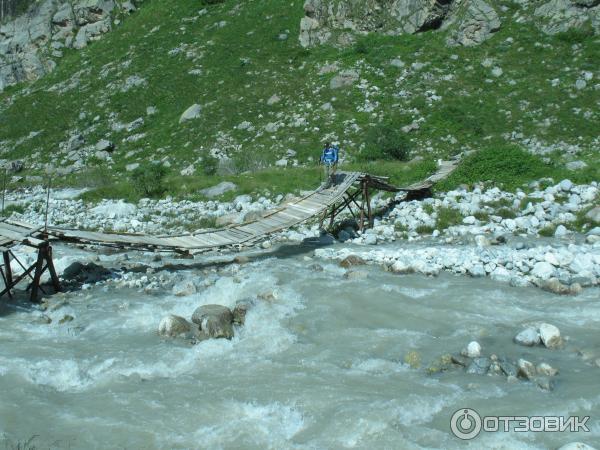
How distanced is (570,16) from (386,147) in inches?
655

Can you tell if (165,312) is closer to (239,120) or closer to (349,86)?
(239,120)

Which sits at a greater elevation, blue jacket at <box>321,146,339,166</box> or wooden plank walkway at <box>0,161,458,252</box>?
blue jacket at <box>321,146,339,166</box>

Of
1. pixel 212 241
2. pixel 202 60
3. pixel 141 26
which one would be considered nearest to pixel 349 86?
pixel 202 60

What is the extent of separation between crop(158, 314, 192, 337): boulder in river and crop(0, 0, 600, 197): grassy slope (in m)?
12.3

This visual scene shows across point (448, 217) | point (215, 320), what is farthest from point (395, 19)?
point (215, 320)

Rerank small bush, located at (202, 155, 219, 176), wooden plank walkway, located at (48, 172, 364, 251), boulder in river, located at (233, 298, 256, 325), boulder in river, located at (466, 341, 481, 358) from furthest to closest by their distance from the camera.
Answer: small bush, located at (202, 155, 219, 176) < wooden plank walkway, located at (48, 172, 364, 251) < boulder in river, located at (233, 298, 256, 325) < boulder in river, located at (466, 341, 481, 358)

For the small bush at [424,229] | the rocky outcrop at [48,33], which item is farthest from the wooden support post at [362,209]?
the rocky outcrop at [48,33]

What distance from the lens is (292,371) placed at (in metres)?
8.12

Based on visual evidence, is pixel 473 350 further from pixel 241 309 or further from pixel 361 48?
pixel 361 48

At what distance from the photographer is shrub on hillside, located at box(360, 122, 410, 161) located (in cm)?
2384

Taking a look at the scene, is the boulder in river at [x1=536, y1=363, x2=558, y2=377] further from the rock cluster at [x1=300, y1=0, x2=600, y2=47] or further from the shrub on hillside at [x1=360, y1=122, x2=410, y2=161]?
the rock cluster at [x1=300, y1=0, x2=600, y2=47]

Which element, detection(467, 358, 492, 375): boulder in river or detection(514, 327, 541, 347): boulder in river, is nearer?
detection(467, 358, 492, 375): boulder in river

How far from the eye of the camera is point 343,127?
27.5 metres

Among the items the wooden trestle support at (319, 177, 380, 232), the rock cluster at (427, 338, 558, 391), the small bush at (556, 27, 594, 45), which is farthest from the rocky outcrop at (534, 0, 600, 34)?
the rock cluster at (427, 338, 558, 391)
